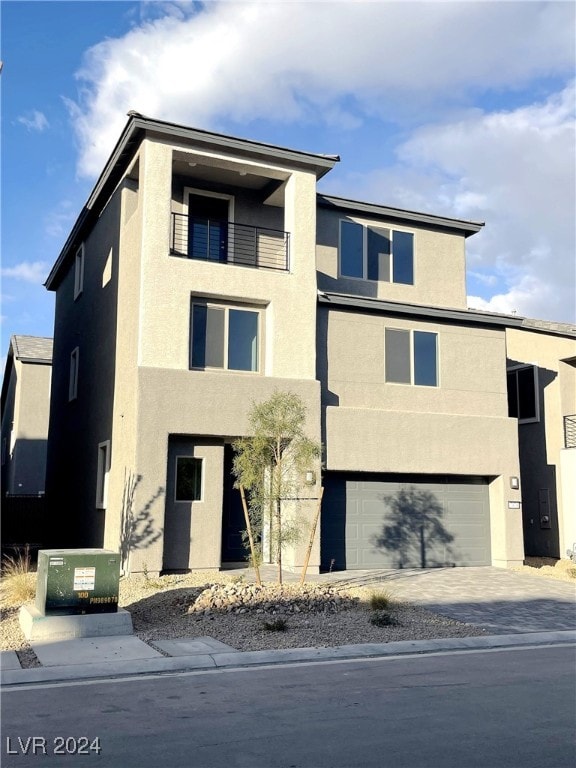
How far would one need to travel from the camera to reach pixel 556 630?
465 inches

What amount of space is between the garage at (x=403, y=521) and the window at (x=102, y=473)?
17.4ft

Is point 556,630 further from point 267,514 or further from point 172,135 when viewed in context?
point 172,135

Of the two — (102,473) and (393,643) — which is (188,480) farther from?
(393,643)

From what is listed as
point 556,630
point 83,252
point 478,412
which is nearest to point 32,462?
point 83,252

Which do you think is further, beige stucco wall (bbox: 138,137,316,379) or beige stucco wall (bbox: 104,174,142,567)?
beige stucco wall (bbox: 138,137,316,379)

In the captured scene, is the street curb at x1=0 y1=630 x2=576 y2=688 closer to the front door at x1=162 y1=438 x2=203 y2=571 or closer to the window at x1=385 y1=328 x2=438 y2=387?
the front door at x1=162 y1=438 x2=203 y2=571

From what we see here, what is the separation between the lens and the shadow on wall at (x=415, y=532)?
19.0 meters

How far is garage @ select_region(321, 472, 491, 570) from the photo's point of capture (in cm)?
1845

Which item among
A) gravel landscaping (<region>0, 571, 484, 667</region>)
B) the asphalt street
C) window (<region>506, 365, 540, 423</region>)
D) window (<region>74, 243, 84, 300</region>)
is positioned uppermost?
window (<region>74, 243, 84, 300</region>)

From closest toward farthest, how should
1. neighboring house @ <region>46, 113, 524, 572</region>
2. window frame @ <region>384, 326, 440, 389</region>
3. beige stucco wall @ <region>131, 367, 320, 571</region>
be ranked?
beige stucco wall @ <region>131, 367, 320, 571</region>, neighboring house @ <region>46, 113, 524, 572</region>, window frame @ <region>384, 326, 440, 389</region>

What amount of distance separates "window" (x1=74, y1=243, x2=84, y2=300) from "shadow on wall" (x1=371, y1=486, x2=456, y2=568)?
475 inches

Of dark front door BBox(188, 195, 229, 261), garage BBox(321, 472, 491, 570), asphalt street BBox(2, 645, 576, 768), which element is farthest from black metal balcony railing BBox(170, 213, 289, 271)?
asphalt street BBox(2, 645, 576, 768)

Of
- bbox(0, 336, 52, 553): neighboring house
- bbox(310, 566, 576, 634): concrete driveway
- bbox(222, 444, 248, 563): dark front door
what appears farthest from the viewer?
bbox(0, 336, 52, 553): neighboring house

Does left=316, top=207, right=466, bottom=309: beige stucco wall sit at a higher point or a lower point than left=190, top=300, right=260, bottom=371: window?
higher
